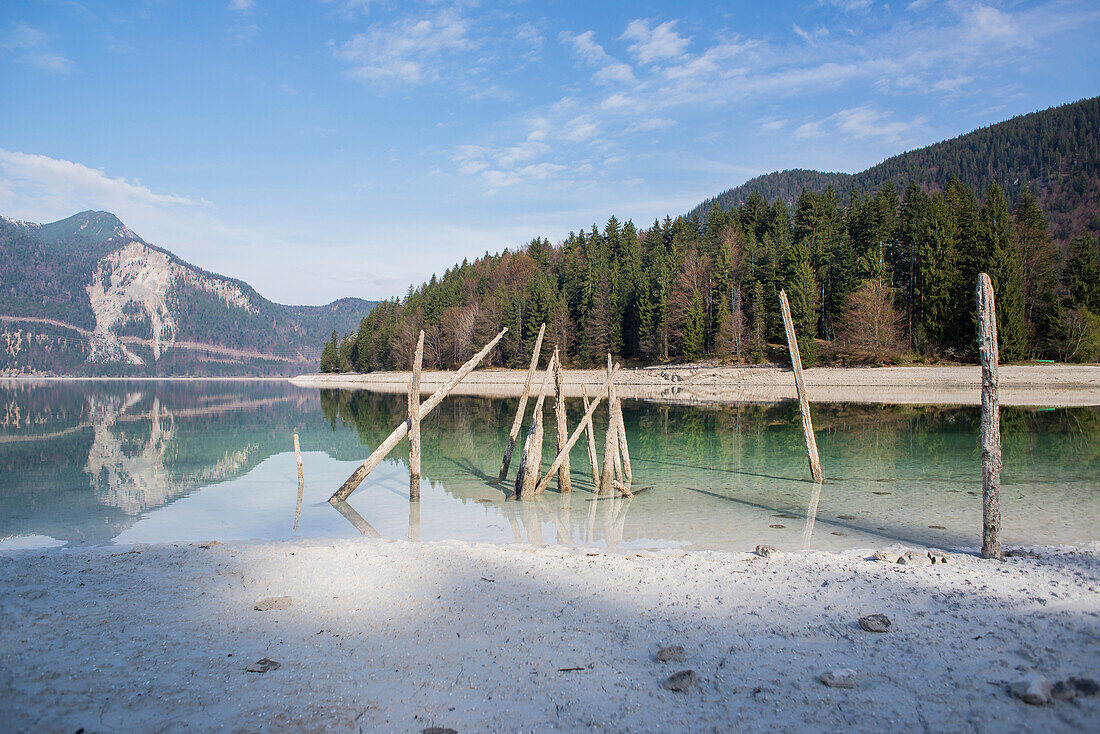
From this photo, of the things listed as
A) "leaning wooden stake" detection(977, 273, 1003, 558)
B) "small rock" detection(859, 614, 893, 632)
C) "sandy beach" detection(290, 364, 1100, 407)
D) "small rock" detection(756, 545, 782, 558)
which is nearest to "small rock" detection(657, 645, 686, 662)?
"small rock" detection(859, 614, 893, 632)

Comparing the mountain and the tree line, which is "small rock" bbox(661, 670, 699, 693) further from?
the mountain

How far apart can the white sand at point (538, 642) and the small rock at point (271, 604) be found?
110mm

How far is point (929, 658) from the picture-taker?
5.31 meters

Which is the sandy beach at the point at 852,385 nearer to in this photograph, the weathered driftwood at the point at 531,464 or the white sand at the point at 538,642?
the weathered driftwood at the point at 531,464

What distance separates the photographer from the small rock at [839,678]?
191 inches

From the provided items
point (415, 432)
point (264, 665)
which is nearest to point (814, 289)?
point (415, 432)

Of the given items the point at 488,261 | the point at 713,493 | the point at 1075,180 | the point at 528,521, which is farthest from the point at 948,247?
the point at 1075,180

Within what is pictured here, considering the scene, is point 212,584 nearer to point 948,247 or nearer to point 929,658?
point 929,658

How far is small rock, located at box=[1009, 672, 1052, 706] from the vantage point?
167 inches

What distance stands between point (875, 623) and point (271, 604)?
6.98 meters

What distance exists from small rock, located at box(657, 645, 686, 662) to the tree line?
5788cm

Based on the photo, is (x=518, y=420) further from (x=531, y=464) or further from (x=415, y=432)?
(x=415, y=432)

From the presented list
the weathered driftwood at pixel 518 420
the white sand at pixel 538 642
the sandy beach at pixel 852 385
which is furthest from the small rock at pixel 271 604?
the sandy beach at pixel 852 385

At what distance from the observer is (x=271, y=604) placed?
23.9ft
